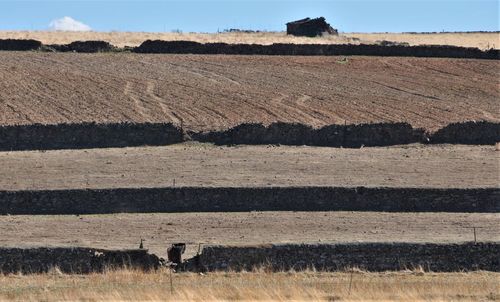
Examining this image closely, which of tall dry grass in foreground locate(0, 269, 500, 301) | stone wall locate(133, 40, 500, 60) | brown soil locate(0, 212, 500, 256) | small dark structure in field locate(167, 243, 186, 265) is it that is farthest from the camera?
stone wall locate(133, 40, 500, 60)

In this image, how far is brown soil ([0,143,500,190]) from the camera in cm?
2638

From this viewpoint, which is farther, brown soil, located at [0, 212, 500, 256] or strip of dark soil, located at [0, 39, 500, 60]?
strip of dark soil, located at [0, 39, 500, 60]

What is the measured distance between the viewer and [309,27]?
7644cm

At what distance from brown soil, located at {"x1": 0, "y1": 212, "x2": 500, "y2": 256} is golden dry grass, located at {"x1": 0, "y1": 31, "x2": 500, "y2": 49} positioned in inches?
1408

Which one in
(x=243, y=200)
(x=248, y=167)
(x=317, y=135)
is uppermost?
(x=317, y=135)

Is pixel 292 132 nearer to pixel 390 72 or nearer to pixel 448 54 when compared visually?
pixel 390 72

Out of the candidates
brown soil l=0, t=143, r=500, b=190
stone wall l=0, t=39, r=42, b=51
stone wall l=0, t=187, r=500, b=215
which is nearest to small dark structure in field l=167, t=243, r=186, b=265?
stone wall l=0, t=187, r=500, b=215

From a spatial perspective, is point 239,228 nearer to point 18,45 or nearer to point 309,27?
point 18,45

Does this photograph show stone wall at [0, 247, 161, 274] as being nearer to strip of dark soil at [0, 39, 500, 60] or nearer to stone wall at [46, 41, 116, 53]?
strip of dark soil at [0, 39, 500, 60]

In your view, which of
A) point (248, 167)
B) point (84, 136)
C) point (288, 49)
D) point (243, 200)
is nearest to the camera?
point (243, 200)

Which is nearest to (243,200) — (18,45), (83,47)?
(83,47)

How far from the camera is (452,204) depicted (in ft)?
84.8

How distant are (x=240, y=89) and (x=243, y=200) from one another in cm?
1482

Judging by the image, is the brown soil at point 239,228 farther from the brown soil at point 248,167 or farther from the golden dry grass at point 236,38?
the golden dry grass at point 236,38
